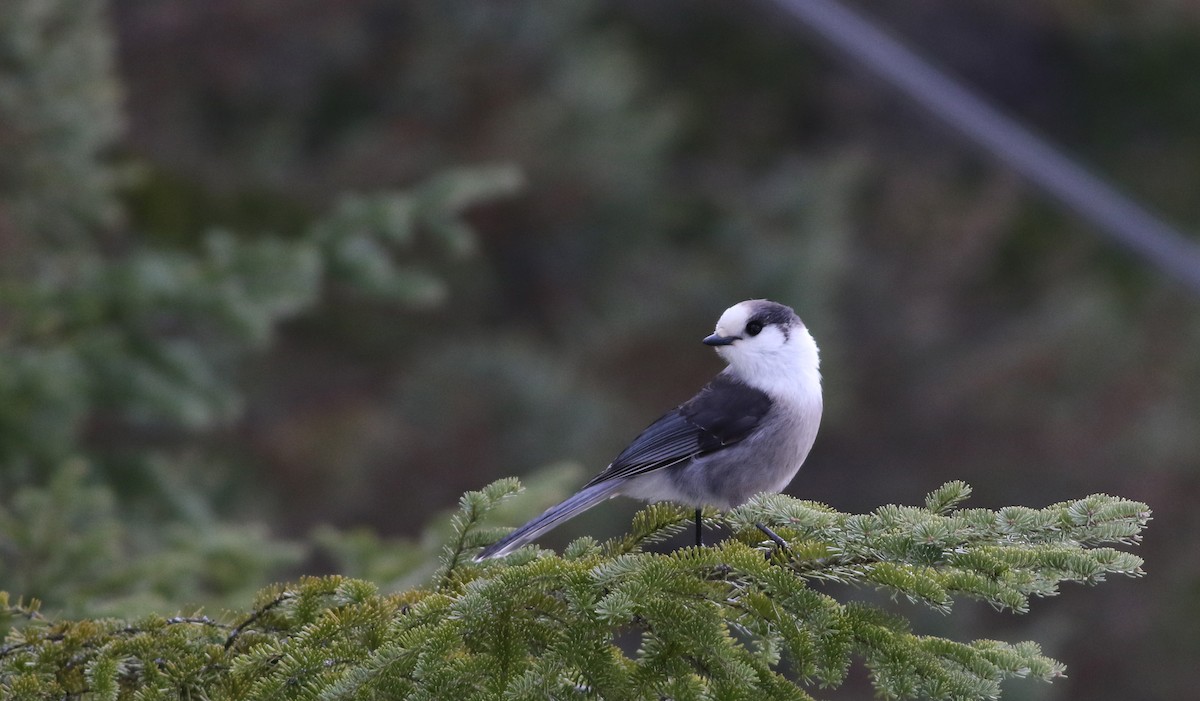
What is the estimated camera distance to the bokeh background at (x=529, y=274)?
495cm

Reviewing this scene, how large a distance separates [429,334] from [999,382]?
6.52 metres

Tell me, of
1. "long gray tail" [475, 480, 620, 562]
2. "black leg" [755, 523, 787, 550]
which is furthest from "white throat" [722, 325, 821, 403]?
"black leg" [755, 523, 787, 550]

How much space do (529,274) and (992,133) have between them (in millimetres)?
5476

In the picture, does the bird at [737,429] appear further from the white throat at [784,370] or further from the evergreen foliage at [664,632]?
the evergreen foliage at [664,632]

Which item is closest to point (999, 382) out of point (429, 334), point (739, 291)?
point (739, 291)

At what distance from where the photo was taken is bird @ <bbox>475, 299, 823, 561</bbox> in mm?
3783

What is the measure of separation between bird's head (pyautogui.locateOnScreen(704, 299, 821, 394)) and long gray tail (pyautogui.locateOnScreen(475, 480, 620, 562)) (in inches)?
26.8

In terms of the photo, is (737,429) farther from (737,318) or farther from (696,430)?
(737,318)

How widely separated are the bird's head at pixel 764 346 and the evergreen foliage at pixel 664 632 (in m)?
1.35

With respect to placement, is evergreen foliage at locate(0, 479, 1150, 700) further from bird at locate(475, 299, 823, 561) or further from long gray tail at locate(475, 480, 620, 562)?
bird at locate(475, 299, 823, 561)

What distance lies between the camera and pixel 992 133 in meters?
8.53

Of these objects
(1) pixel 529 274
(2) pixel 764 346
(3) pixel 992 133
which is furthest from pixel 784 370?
(1) pixel 529 274

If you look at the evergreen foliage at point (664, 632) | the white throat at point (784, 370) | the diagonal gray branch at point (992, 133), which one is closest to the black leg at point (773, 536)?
the evergreen foliage at point (664, 632)

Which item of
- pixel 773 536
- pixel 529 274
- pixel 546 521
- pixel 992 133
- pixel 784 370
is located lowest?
pixel 773 536
